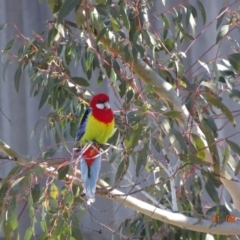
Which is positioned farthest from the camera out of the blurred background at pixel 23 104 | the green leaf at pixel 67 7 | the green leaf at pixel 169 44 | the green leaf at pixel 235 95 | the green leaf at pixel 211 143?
the blurred background at pixel 23 104

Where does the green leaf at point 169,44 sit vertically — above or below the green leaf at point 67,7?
below

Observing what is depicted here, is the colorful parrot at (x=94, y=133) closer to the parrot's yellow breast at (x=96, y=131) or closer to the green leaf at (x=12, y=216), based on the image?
the parrot's yellow breast at (x=96, y=131)

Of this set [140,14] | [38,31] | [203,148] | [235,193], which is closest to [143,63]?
[140,14]

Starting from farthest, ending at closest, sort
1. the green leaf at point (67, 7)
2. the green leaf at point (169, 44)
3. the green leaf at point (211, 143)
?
the green leaf at point (169, 44)
the green leaf at point (211, 143)
the green leaf at point (67, 7)

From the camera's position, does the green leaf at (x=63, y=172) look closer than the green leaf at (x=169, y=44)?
Yes

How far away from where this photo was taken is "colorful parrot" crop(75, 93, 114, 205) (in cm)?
136

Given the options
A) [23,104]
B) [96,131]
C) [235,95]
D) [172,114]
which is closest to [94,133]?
[96,131]

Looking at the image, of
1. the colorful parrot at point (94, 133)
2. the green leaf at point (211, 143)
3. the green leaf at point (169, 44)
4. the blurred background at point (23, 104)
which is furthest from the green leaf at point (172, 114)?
the blurred background at point (23, 104)

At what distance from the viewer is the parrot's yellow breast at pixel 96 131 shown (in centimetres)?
146

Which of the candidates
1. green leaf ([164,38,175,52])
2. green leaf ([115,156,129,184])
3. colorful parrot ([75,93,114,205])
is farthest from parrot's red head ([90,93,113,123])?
green leaf ([164,38,175,52])

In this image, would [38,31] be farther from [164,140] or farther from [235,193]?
[235,193]

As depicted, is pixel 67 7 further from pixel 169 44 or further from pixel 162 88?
pixel 169 44

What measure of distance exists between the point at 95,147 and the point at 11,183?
21 cm

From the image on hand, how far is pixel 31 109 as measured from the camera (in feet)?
8.39
